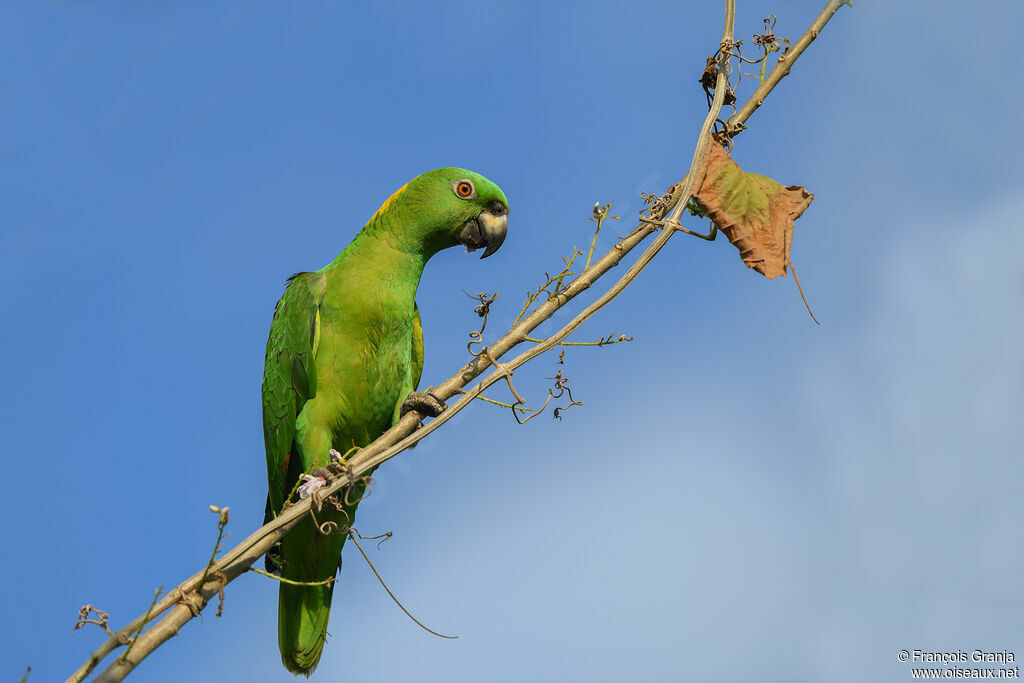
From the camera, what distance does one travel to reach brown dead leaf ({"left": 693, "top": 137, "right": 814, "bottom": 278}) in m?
2.79

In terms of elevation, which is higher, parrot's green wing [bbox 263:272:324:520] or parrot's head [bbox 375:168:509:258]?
parrot's head [bbox 375:168:509:258]

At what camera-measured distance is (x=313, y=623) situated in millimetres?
4594

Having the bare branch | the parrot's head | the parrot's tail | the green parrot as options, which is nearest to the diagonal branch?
the bare branch

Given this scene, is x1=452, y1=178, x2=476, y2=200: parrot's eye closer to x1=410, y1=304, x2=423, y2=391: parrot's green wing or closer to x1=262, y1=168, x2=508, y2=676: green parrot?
x1=262, y1=168, x2=508, y2=676: green parrot

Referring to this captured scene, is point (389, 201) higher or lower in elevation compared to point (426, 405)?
higher

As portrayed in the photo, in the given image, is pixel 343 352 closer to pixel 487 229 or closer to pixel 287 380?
pixel 287 380

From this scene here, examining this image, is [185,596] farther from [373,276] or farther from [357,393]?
[373,276]

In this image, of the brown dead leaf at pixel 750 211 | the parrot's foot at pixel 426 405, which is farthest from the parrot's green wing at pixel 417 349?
the brown dead leaf at pixel 750 211


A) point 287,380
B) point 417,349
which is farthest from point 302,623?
point 417,349

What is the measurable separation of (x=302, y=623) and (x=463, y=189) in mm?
2811

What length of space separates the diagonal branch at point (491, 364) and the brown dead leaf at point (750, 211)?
0.07 metres

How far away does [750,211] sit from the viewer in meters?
2.82

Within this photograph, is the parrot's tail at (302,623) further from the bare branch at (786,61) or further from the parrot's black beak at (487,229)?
the bare branch at (786,61)

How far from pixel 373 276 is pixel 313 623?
2129 mm
